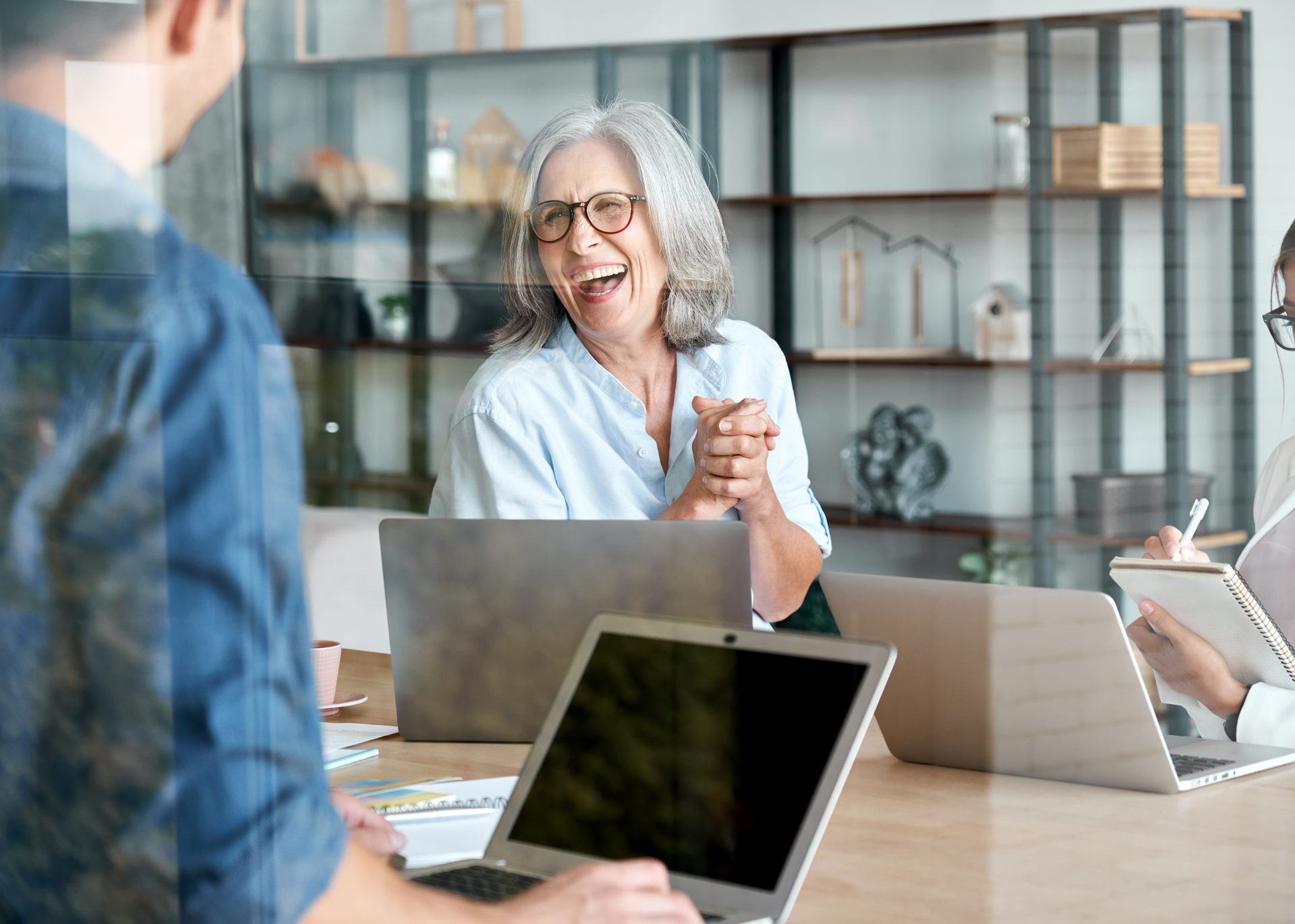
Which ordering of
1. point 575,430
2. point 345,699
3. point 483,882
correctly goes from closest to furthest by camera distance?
point 483,882
point 345,699
point 575,430

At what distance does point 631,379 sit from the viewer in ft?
4.55

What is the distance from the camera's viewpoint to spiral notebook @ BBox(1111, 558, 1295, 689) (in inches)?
39.0

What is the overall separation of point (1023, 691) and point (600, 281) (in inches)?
23.6

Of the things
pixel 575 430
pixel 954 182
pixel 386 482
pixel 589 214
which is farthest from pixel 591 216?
pixel 954 182

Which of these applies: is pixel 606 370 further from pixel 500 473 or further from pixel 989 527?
pixel 989 527

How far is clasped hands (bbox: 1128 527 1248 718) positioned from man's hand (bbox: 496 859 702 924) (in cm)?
55

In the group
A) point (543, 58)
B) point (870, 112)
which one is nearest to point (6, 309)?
point (543, 58)

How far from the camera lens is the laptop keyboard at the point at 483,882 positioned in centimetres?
66

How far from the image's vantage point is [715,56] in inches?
52.1

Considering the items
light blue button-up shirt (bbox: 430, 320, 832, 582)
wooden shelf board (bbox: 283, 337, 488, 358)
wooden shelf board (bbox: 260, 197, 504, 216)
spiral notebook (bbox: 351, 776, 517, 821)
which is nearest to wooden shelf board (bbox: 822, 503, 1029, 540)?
light blue button-up shirt (bbox: 430, 320, 832, 582)

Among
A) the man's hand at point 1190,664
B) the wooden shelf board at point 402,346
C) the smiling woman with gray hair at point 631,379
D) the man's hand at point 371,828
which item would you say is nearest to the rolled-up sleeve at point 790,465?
the smiling woman with gray hair at point 631,379

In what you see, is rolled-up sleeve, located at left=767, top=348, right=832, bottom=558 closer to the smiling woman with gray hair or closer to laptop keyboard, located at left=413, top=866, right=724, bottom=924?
the smiling woman with gray hair

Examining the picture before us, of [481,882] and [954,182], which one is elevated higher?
[954,182]

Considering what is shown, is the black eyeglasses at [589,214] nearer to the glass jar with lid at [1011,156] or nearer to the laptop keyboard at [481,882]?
the glass jar with lid at [1011,156]
